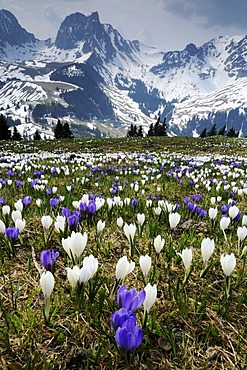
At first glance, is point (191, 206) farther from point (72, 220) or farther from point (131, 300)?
point (131, 300)

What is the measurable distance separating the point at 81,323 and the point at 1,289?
755 millimetres

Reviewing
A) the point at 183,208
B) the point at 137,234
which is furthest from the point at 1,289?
the point at 183,208

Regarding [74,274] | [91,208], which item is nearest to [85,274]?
[74,274]

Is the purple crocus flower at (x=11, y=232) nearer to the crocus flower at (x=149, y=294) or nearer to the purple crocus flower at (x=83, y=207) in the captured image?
the purple crocus flower at (x=83, y=207)

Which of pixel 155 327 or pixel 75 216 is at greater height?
pixel 75 216

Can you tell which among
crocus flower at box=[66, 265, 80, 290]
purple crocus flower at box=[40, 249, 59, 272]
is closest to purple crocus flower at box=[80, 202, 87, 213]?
purple crocus flower at box=[40, 249, 59, 272]

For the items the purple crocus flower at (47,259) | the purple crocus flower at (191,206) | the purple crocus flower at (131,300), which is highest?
the purple crocus flower at (131,300)

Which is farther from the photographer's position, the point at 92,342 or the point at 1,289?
the point at 1,289

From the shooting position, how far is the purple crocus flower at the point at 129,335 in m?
1.29

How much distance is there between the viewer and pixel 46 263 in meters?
1.98

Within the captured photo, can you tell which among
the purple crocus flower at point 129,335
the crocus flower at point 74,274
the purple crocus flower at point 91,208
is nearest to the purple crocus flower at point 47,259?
the crocus flower at point 74,274

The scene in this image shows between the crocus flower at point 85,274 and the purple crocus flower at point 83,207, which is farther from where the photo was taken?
the purple crocus flower at point 83,207

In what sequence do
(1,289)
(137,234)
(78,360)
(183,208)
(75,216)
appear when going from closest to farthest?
(78,360), (1,289), (75,216), (137,234), (183,208)

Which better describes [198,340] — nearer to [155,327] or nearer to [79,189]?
[155,327]
